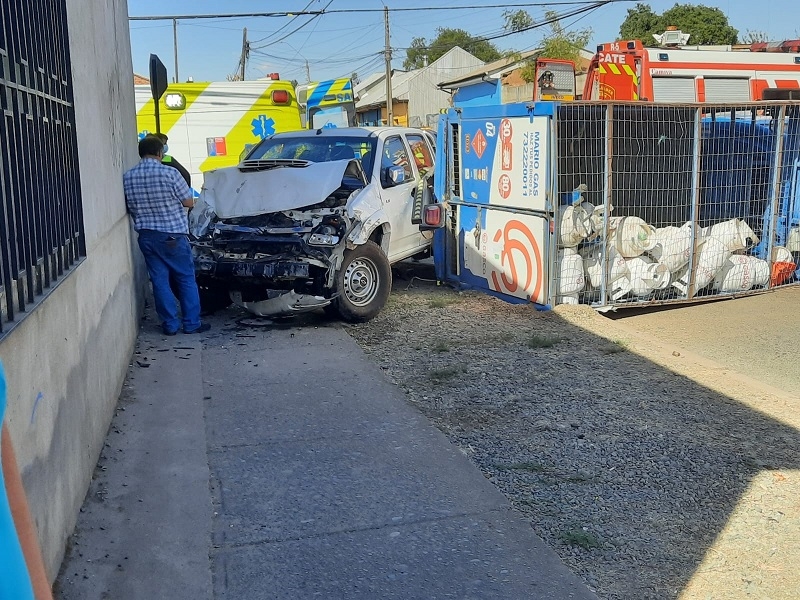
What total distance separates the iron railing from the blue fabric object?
5.74ft

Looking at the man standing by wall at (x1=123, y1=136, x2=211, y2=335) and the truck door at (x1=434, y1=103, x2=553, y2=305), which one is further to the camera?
the truck door at (x1=434, y1=103, x2=553, y2=305)

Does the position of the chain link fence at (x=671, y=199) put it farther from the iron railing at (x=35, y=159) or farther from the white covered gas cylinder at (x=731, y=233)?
the iron railing at (x=35, y=159)

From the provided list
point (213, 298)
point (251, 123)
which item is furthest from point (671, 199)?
point (251, 123)

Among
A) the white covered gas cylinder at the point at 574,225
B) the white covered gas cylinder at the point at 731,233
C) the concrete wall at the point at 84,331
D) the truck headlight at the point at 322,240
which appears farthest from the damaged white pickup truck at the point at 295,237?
the white covered gas cylinder at the point at 731,233

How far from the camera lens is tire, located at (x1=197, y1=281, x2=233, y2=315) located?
8.48 m

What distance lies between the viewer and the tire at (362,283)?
7883mm

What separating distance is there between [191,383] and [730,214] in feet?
19.4

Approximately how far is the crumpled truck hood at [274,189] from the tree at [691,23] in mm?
44073

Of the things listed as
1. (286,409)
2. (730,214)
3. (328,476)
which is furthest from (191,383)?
(730,214)

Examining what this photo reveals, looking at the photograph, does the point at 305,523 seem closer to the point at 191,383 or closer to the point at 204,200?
the point at 191,383

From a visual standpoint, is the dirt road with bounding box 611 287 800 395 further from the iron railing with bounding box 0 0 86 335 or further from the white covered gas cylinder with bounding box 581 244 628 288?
the iron railing with bounding box 0 0 86 335

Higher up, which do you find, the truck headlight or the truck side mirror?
the truck side mirror

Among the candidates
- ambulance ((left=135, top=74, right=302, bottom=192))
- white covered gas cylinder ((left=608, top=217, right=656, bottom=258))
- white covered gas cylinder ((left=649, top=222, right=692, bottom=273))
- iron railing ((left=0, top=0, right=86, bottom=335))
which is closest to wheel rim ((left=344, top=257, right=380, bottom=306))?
white covered gas cylinder ((left=608, top=217, right=656, bottom=258))

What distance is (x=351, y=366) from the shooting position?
6602mm
